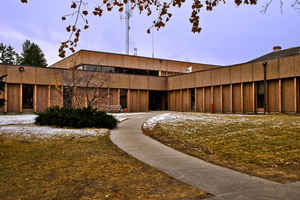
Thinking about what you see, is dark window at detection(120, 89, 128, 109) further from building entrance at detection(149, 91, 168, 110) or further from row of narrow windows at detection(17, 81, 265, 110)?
building entrance at detection(149, 91, 168, 110)

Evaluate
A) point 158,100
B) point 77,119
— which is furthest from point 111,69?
point 77,119

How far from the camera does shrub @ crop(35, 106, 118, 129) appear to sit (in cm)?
1388

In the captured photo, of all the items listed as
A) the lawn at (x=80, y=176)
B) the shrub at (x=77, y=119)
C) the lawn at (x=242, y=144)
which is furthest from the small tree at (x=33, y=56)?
the lawn at (x=80, y=176)

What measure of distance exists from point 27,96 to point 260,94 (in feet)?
73.8

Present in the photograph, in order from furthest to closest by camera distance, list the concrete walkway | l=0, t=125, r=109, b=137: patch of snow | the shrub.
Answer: the shrub
l=0, t=125, r=109, b=137: patch of snow
the concrete walkway

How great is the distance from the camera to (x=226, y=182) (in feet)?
17.2

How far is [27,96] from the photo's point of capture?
26.2m

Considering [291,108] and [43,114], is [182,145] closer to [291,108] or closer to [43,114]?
[43,114]

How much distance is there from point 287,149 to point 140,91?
26189mm

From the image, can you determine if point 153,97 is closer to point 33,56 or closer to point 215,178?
point 215,178

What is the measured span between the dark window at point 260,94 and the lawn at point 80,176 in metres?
17.6

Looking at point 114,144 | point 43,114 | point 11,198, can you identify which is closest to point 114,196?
point 11,198

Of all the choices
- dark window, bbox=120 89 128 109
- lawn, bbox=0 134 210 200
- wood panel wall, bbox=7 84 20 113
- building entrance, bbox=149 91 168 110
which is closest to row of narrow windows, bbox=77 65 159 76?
dark window, bbox=120 89 128 109

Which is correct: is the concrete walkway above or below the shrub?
below
